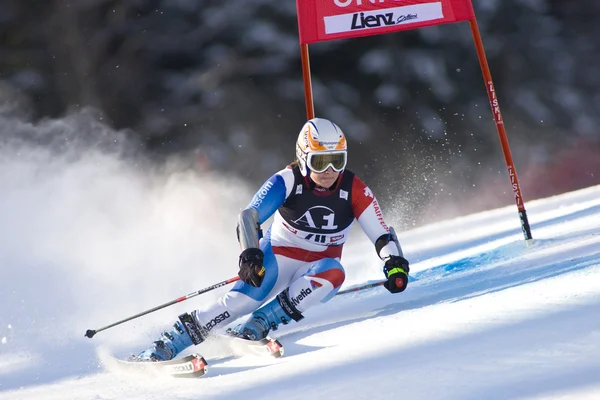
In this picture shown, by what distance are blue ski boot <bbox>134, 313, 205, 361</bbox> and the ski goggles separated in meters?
1.06

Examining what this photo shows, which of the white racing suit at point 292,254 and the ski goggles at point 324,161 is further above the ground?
the ski goggles at point 324,161

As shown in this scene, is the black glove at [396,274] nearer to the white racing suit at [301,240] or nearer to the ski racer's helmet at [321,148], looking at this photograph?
the white racing suit at [301,240]

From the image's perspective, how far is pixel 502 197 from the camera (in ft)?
51.0

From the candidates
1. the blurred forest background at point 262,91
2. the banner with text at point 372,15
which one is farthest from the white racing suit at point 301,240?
the blurred forest background at point 262,91

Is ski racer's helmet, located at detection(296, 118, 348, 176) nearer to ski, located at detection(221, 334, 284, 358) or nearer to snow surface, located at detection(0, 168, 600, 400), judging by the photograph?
snow surface, located at detection(0, 168, 600, 400)

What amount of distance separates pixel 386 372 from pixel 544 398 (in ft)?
2.47

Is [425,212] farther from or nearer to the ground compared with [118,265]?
farther from the ground

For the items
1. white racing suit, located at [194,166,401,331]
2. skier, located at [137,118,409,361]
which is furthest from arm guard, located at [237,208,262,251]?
white racing suit, located at [194,166,401,331]

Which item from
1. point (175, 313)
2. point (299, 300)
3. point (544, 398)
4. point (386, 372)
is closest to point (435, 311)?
point (299, 300)

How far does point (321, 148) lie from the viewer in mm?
4762

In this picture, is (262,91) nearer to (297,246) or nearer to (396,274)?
(297,246)

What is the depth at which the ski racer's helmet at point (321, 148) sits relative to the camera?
4781 millimetres

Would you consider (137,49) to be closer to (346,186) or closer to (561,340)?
(346,186)

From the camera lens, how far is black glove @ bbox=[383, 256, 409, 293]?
185 inches
